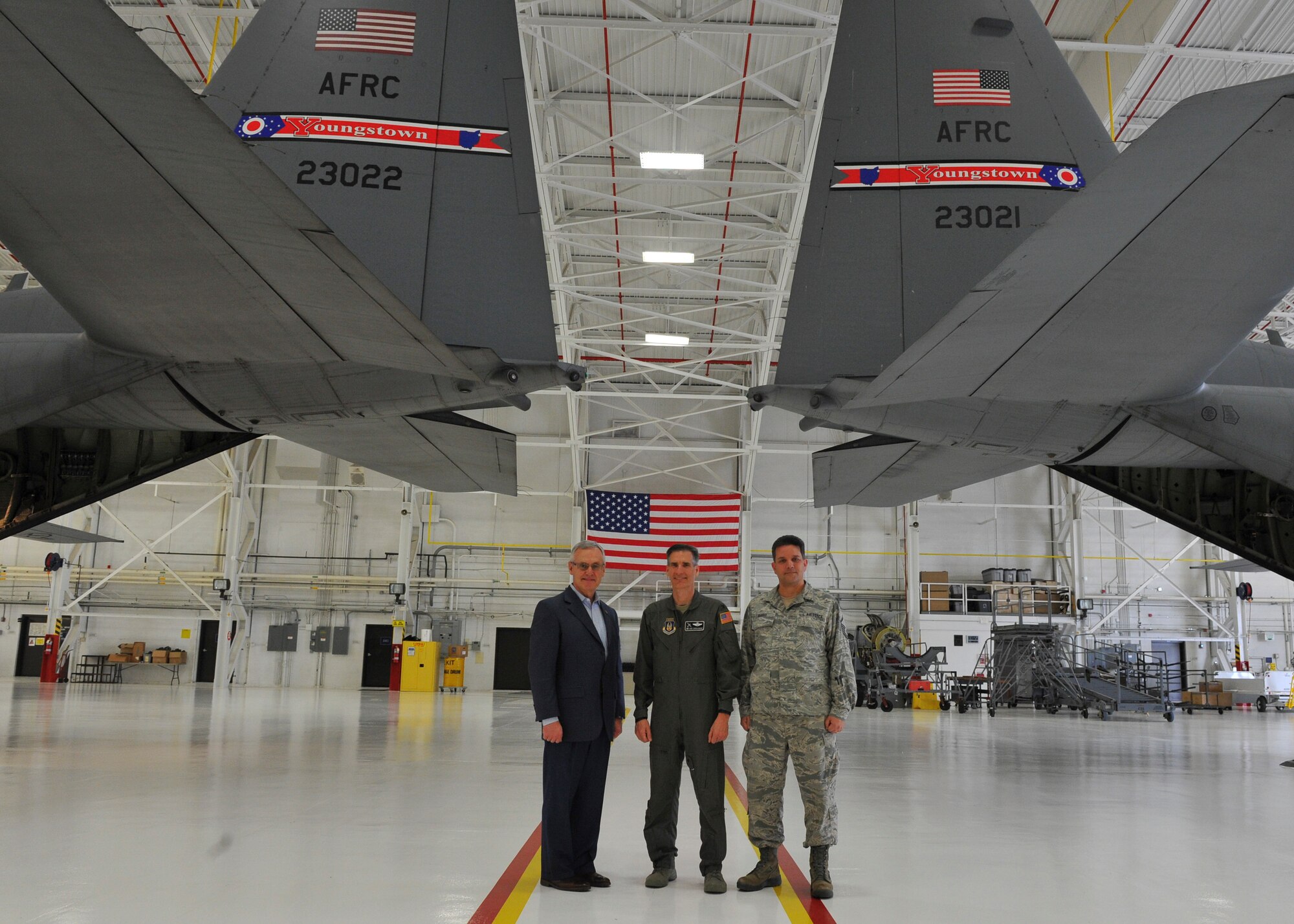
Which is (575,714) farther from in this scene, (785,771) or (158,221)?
(158,221)

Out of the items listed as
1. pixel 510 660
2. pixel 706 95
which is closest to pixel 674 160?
pixel 706 95

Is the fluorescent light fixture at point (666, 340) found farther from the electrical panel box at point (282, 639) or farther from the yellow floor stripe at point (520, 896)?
the yellow floor stripe at point (520, 896)

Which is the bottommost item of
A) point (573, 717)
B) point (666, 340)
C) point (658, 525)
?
point (573, 717)

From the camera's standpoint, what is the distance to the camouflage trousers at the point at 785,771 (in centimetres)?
454

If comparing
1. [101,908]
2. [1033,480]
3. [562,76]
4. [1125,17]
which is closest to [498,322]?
[101,908]

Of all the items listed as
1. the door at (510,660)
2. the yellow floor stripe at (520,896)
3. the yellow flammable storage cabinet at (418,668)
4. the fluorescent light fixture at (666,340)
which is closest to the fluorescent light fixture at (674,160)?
the fluorescent light fixture at (666,340)

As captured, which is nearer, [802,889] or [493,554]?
[802,889]

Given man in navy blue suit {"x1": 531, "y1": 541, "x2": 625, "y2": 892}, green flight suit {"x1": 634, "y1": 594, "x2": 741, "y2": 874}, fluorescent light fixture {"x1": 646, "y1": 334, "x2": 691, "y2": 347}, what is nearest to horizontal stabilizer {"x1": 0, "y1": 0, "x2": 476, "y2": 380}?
man in navy blue suit {"x1": 531, "y1": 541, "x2": 625, "y2": 892}

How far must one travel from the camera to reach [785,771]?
466 cm

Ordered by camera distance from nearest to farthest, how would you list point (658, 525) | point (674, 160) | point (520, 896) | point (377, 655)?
point (520, 896)
point (674, 160)
point (658, 525)
point (377, 655)

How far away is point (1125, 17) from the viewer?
50.0ft

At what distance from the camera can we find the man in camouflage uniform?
457 centimetres

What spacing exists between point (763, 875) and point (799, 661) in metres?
1.02

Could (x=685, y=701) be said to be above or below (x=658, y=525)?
below
